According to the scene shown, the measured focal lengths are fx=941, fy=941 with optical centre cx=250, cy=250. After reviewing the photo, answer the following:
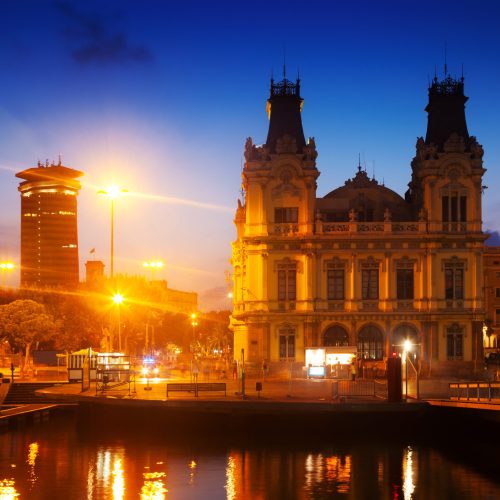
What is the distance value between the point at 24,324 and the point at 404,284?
4025 centimetres

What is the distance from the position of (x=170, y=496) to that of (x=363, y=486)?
8.60 meters

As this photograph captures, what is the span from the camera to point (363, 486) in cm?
4103

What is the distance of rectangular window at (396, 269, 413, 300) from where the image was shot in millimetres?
78875

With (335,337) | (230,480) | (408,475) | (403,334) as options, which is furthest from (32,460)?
(403,334)

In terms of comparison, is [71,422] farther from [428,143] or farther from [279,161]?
[428,143]

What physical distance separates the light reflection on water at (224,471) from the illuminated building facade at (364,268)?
2774 centimetres

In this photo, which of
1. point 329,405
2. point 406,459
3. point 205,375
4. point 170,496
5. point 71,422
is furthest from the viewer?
point 205,375

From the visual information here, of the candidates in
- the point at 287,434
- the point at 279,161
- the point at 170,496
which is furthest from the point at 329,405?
the point at 279,161

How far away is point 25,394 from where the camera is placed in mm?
67375

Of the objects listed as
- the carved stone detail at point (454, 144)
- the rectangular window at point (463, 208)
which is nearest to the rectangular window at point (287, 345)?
the rectangular window at point (463, 208)

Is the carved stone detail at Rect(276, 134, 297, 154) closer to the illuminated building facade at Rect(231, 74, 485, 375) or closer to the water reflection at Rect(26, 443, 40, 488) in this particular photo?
the illuminated building facade at Rect(231, 74, 485, 375)

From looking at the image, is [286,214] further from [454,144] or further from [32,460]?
[32,460]

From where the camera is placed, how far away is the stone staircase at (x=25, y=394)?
66500 millimetres

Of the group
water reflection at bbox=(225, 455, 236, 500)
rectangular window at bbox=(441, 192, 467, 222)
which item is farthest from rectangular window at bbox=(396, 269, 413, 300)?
water reflection at bbox=(225, 455, 236, 500)
